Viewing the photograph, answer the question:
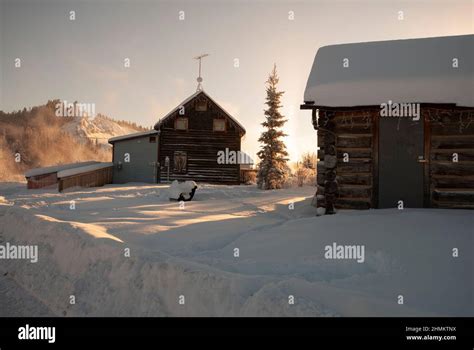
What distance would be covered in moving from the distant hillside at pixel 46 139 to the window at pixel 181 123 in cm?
2047

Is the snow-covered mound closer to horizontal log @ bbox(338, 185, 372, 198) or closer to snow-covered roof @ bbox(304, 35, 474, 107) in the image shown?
snow-covered roof @ bbox(304, 35, 474, 107)

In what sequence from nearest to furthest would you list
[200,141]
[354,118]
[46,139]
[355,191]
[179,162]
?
[355,191] < [354,118] < [179,162] < [200,141] < [46,139]

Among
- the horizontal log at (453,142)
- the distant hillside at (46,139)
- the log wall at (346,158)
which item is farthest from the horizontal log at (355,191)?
the distant hillside at (46,139)

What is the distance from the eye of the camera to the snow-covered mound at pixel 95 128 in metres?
73.4

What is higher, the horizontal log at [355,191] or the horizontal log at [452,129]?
the horizontal log at [452,129]

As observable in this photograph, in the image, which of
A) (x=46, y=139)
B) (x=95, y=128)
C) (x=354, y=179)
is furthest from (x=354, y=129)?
(x=95, y=128)

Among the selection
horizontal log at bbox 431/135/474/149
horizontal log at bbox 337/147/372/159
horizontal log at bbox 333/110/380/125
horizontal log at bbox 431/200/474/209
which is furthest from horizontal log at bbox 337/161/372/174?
horizontal log at bbox 431/200/474/209

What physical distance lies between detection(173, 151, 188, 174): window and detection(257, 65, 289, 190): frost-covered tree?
560cm

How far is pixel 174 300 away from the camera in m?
4.81

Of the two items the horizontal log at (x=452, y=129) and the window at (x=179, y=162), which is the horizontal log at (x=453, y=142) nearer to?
the horizontal log at (x=452, y=129)

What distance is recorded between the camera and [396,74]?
10.1 metres

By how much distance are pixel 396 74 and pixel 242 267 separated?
7.96 metres

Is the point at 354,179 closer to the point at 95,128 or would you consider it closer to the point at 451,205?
the point at 451,205
